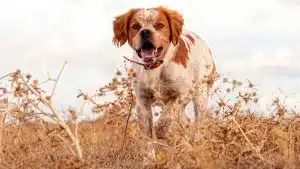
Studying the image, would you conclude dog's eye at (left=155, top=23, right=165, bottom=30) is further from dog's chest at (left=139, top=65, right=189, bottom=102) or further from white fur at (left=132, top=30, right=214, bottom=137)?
dog's chest at (left=139, top=65, right=189, bottom=102)

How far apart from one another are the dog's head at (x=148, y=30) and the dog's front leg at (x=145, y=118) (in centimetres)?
57

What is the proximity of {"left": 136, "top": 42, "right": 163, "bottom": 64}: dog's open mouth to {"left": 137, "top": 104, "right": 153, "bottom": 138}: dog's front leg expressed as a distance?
57 cm

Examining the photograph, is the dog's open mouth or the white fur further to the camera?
the white fur

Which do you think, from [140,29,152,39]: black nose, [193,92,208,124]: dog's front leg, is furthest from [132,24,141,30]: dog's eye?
[193,92,208,124]: dog's front leg

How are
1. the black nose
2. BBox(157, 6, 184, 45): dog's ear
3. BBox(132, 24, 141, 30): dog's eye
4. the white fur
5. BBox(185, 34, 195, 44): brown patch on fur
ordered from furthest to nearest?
BBox(185, 34, 195, 44): brown patch on fur, BBox(157, 6, 184, 45): dog's ear, BBox(132, 24, 141, 30): dog's eye, the white fur, the black nose

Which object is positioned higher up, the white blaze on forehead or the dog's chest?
the white blaze on forehead

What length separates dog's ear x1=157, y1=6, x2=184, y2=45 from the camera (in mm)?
7246

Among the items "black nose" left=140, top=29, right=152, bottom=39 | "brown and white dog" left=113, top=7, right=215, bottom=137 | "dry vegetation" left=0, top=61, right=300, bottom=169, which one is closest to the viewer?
"dry vegetation" left=0, top=61, right=300, bottom=169

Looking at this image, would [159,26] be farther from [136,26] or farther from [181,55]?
[181,55]

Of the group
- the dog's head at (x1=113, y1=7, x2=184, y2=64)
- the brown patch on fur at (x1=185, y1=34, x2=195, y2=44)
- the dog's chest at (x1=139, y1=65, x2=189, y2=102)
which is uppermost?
the dog's head at (x1=113, y1=7, x2=184, y2=64)

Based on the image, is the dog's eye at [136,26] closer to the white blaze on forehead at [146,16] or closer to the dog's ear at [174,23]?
the white blaze on forehead at [146,16]

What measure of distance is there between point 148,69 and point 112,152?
102 cm

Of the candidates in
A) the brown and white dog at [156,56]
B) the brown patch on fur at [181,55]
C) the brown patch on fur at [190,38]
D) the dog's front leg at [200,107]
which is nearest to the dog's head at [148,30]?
the brown and white dog at [156,56]

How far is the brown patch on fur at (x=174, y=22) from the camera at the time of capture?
285 inches
